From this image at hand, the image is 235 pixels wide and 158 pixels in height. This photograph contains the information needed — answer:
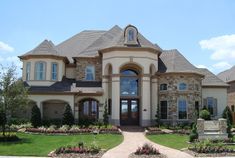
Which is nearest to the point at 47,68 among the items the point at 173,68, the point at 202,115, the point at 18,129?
the point at 18,129

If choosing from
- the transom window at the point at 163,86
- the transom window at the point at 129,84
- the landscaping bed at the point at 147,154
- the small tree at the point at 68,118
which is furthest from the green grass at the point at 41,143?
the transom window at the point at 163,86

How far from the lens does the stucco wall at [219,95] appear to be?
3631 centimetres

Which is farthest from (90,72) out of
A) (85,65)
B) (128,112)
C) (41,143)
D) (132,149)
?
(132,149)

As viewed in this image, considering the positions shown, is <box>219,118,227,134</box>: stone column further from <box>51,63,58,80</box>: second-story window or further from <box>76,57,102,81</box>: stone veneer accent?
<box>51,63,58,80</box>: second-story window

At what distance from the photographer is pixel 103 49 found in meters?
32.6

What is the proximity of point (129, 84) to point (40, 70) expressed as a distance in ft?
31.1

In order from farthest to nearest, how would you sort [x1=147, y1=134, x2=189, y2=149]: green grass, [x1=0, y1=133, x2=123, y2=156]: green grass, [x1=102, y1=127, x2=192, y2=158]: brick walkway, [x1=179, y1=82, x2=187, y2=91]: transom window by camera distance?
1. [x1=179, y1=82, x2=187, y2=91]: transom window
2. [x1=147, y1=134, x2=189, y2=149]: green grass
3. [x1=0, y1=133, x2=123, y2=156]: green grass
4. [x1=102, y1=127, x2=192, y2=158]: brick walkway

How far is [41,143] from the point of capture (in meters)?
20.8

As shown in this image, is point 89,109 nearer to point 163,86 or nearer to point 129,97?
point 129,97

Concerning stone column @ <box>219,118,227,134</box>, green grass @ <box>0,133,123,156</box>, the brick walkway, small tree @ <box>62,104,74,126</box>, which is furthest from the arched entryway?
stone column @ <box>219,118,227,134</box>

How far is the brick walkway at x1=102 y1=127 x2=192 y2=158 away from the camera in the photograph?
17297 millimetres

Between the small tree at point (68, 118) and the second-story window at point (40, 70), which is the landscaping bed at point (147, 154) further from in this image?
the second-story window at point (40, 70)

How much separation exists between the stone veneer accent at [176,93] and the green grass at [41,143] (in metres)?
9.07

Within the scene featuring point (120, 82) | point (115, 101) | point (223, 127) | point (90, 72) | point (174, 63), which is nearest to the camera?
point (223, 127)
